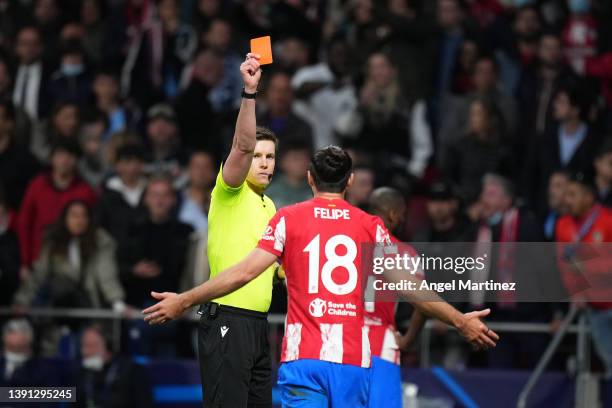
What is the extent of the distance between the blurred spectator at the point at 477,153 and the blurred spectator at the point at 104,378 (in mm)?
3806

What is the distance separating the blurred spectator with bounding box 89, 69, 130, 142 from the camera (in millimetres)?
15914

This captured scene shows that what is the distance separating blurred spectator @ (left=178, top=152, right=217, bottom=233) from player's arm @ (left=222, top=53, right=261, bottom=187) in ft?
17.6

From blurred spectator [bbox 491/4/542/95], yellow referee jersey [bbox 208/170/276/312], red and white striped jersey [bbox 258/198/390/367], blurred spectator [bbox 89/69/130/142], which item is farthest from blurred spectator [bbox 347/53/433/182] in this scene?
red and white striped jersey [bbox 258/198/390/367]

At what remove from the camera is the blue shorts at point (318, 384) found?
27.1 feet

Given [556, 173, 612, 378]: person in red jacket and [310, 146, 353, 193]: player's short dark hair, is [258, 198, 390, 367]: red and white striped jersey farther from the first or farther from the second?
[556, 173, 612, 378]: person in red jacket

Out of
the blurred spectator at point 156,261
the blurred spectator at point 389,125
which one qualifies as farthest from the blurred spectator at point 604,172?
the blurred spectator at point 156,261

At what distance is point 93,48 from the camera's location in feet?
58.3

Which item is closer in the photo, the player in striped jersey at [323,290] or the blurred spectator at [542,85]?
the player in striped jersey at [323,290]

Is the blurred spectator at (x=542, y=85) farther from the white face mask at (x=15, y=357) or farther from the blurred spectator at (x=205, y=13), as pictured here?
the white face mask at (x=15, y=357)

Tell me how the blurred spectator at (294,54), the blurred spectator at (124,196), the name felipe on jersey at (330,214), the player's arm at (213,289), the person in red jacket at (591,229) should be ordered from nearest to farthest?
the player's arm at (213,289)
the name felipe on jersey at (330,214)
the person in red jacket at (591,229)
the blurred spectator at (124,196)
the blurred spectator at (294,54)

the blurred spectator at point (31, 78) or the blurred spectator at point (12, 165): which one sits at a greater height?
the blurred spectator at point (31, 78)

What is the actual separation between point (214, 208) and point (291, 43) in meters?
7.44

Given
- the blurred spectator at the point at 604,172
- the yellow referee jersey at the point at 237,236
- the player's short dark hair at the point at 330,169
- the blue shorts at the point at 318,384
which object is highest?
the blurred spectator at the point at 604,172

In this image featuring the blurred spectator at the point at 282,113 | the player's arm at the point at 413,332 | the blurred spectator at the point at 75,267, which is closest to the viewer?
the player's arm at the point at 413,332
